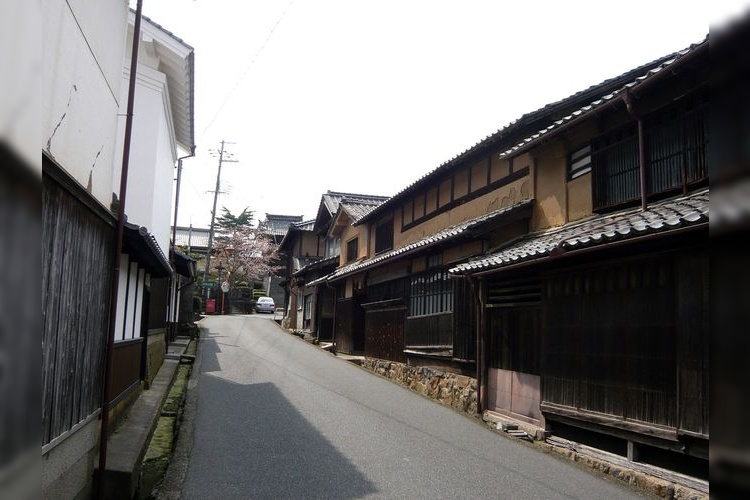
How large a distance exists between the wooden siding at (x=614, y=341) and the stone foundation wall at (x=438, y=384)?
119 inches

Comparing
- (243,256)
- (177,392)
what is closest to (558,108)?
(177,392)

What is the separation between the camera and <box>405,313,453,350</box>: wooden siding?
45.1 ft

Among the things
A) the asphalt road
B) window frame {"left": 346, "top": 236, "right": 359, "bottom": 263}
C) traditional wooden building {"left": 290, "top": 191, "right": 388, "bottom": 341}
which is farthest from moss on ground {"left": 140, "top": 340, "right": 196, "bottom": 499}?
traditional wooden building {"left": 290, "top": 191, "right": 388, "bottom": 341}

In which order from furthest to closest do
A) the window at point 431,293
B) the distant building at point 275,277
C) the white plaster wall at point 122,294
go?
the distant building at point 275,277 → the window at point 431,293 → the white plaster wall at point 122,294

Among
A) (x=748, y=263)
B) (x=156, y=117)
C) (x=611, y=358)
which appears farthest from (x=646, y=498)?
(x=156, y=117)

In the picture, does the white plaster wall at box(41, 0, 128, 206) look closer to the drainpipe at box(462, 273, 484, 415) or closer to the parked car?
the drainpipe at box(462, 273, 484, 415)

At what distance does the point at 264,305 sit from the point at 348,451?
45435 millimetres

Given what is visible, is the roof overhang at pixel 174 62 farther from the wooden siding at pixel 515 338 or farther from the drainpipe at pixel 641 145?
the drainpipe at pixel 641 145

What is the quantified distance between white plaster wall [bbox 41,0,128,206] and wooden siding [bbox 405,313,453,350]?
8873 mm

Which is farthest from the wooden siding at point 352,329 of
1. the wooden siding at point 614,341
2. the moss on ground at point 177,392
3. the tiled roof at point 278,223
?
the tiled roof at point 278,223

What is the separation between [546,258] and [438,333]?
6159 mm

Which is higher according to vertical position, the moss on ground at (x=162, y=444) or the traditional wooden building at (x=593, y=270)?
the traditional wooden building at (x=593, y=270)

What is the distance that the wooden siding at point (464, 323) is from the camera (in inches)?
492

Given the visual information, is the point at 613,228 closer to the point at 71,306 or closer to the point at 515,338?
the point at 515,338
